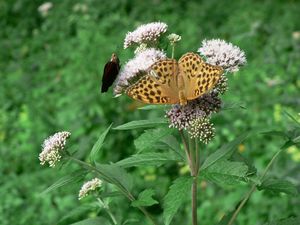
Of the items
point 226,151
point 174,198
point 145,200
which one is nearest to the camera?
point 174,198

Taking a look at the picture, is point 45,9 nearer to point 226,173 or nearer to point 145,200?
point 145,200

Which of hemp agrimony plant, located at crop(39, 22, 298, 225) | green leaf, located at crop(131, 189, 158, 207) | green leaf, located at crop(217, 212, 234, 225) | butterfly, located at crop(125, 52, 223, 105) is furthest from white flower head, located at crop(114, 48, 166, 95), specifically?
green leaf, located at crop(217, 212, 234, 225)

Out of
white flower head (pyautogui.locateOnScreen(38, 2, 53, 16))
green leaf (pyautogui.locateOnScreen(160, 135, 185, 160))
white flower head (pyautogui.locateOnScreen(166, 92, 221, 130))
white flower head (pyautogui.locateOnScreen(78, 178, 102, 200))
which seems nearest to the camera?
white flower head (pyautogui.locateOnScreen(166, 92, 221, 130))

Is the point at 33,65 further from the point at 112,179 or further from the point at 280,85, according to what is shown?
the point at 112,179

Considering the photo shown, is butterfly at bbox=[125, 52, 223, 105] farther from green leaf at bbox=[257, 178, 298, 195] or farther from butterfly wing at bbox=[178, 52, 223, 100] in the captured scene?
green leaf at bbox=[257, 178, 298, 195]

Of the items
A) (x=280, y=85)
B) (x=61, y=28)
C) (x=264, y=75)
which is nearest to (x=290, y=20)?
(x=264, y=75)

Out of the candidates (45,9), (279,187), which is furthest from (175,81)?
(45,9)

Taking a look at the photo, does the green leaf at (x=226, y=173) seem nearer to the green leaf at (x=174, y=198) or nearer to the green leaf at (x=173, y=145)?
the green leaf at (x=174, y=198)
